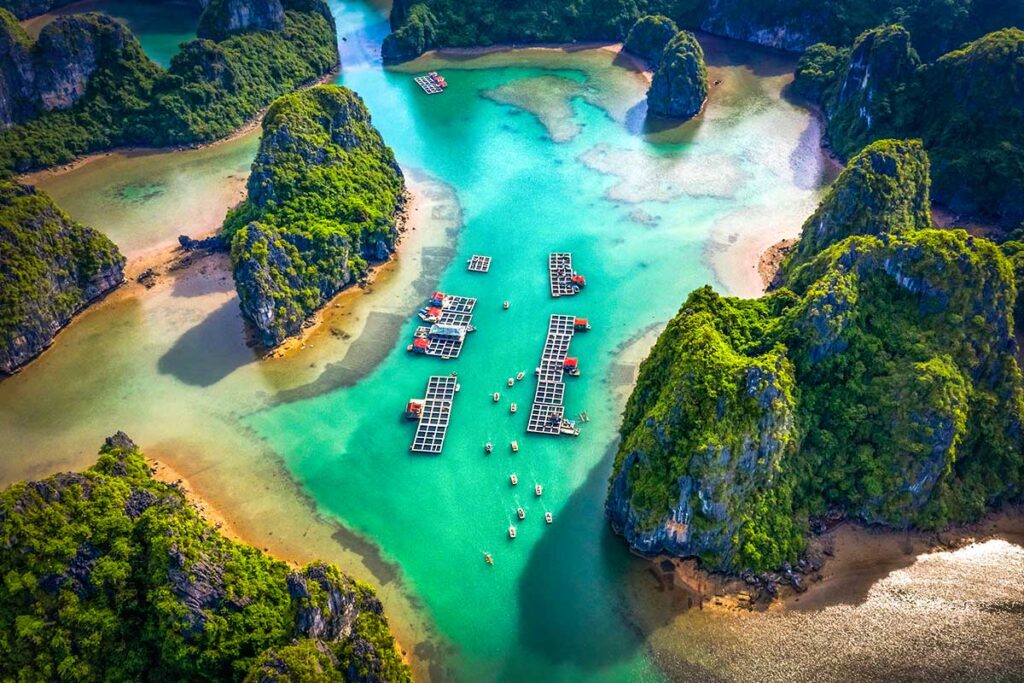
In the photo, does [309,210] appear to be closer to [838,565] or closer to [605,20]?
[838,565]

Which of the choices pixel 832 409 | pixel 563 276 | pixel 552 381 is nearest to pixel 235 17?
pixel 563 276

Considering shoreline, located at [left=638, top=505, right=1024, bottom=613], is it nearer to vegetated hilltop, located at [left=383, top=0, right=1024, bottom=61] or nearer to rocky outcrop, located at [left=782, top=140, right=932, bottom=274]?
rocky outcrop, located at [left=782, top=140, right=932, bottom=274]

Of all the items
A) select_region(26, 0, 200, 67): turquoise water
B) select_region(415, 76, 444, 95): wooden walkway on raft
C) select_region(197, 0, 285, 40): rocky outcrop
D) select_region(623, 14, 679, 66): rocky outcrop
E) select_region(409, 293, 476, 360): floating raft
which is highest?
select_region(623, 14, 679, 66): rocky outcrop

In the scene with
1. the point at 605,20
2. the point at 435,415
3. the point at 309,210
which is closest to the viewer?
the point at 435,415

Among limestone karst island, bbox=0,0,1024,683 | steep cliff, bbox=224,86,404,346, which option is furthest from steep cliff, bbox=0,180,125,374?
steep cliff, bbox=224,86,404,346

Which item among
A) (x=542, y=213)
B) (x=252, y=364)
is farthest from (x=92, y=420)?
(x=542, y=213)

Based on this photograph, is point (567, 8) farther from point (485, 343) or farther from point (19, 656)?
point (19, 656)
